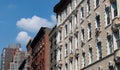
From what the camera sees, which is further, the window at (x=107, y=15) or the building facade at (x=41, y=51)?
the building facade at (x=41, y=51)

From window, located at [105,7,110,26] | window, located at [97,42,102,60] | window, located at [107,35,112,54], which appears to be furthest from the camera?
window, located at [97,42,102,60]

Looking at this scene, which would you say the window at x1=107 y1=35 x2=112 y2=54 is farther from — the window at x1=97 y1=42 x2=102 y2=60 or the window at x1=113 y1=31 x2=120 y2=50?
the window at x1=97 y1=42 x2=102 y2=60

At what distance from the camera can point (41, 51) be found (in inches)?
3167

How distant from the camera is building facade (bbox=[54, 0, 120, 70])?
41.1m

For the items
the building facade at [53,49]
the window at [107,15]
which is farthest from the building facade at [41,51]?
the window at [107,15]

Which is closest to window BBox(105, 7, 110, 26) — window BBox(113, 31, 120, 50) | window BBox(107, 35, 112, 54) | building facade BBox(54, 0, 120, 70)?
building facade BBox(54, 0, 120, 70)

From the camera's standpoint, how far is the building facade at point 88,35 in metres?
41.1

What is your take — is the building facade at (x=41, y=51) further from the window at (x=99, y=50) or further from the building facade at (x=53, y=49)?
the window at (x=99, y=50)

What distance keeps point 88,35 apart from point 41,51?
32.5 meters

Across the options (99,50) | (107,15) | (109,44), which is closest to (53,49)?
(99,50)

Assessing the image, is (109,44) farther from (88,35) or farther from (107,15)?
(88,35)

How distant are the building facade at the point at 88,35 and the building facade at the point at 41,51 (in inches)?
416

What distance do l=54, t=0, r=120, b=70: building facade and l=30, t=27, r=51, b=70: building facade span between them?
10556mm

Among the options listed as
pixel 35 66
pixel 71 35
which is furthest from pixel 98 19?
pixel 35 66
